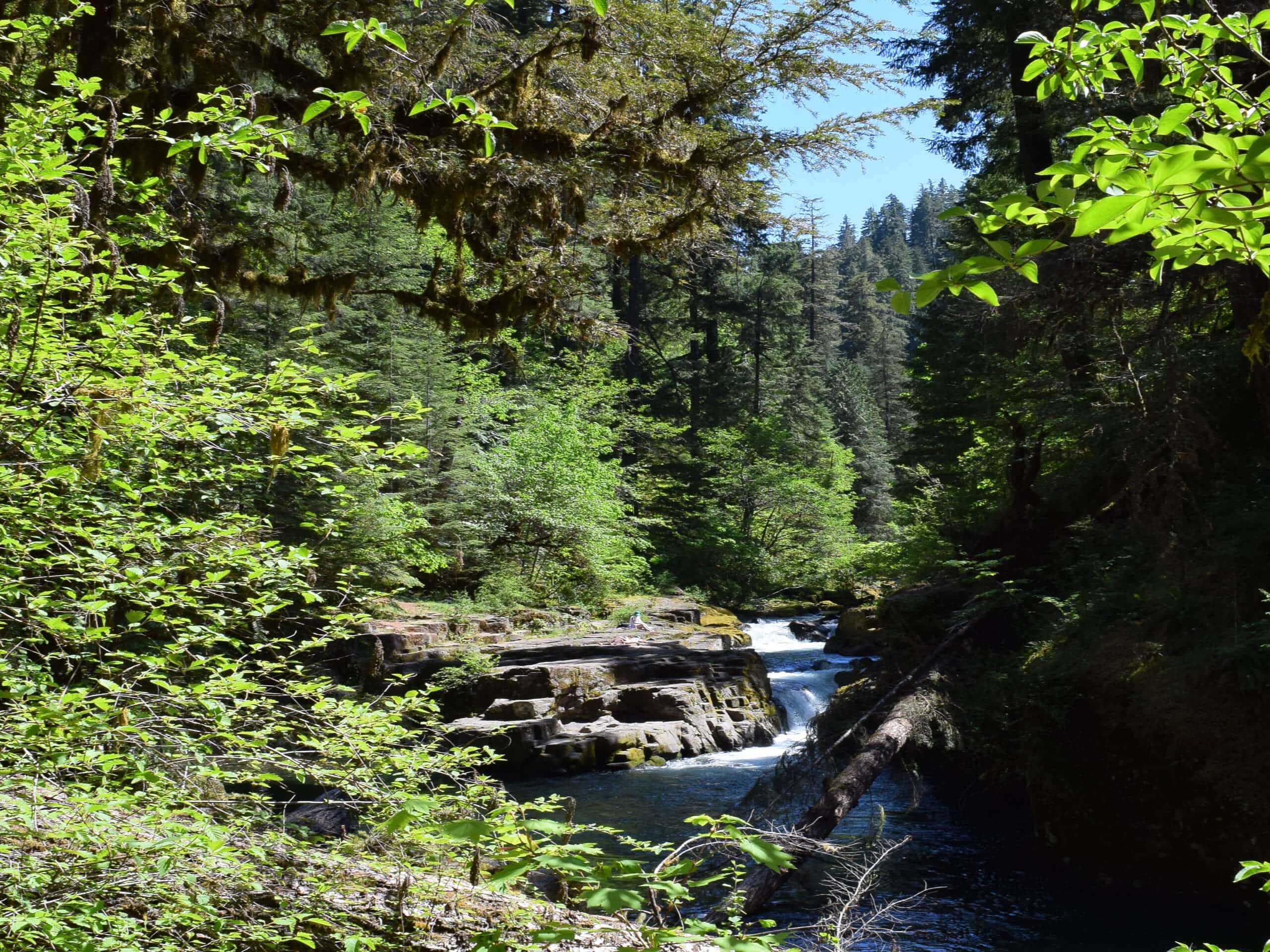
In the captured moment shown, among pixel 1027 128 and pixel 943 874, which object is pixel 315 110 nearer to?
pixel 943 874

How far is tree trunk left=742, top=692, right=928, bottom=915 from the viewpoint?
20.9 ft

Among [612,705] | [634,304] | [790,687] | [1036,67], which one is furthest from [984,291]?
[634,304]

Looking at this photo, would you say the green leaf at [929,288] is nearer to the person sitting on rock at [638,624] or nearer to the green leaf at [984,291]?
the green leaf at [984,291]

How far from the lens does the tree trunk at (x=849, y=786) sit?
20.9 feet

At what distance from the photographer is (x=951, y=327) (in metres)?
22.2

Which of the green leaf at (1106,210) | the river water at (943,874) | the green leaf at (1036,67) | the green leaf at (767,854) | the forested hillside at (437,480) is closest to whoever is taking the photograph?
the green leaf at (1106,210)

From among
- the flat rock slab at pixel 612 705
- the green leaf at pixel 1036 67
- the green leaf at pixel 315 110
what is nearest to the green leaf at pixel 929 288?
the green leaf at pixel 1036 67

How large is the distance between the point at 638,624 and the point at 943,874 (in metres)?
10.3

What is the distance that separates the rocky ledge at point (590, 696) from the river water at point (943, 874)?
0.40m

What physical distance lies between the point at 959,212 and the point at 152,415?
3421 millimetres

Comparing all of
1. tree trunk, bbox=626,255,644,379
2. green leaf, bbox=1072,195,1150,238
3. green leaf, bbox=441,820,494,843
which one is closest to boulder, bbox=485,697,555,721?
green leaf, bbox=441,820,494,843

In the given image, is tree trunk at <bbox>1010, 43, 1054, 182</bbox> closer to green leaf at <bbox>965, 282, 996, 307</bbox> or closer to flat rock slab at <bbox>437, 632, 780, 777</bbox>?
flat rock slab at <bbox>437, 632, 780, 777</bbox>

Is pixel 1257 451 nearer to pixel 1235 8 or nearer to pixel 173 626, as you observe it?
pixel 1235 8

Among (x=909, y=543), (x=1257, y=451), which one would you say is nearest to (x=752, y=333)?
(x=909, y=543)
